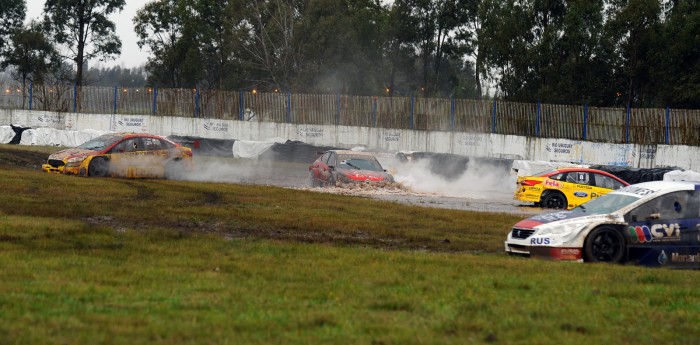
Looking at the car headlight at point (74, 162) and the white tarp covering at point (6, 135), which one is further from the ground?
the white tarp covering at point (6, 135)

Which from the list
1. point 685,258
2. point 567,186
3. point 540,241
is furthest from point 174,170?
point 685,258

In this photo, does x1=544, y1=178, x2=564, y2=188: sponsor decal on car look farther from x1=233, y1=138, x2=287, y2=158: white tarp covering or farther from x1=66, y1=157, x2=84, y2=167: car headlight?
x1=233, y1=138, x2=287, y2=158: white tarp covering

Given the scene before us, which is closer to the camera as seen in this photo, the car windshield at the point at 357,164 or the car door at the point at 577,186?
the car door at the point at 577,186

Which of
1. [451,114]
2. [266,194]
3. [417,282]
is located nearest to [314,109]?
[451,114]

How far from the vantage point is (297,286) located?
30.8 ft

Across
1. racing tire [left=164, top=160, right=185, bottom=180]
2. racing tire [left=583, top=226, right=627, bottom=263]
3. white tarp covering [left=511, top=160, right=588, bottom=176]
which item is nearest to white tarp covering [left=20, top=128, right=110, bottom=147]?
racing tire [left=164, top=160, right=185, bottom=180]

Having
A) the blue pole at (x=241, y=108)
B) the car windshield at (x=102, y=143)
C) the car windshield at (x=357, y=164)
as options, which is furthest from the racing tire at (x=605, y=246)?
the blue pole at (x=241, y=108)

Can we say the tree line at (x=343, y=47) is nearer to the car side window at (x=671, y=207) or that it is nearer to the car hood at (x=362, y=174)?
the car hood at (x=362, y=174)

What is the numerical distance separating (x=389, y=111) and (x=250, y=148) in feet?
22.4

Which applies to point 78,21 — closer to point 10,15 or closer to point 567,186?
point 10,15

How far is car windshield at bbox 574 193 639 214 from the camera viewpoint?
13.4 metres

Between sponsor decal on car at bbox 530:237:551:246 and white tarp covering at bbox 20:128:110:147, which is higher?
white tarp covering at bbox 20:128:110:147

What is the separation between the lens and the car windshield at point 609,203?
13.4m

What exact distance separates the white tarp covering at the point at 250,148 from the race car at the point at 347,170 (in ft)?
45.0
